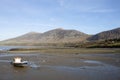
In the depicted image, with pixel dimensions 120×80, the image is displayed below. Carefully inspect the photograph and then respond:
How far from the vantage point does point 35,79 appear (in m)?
20.7

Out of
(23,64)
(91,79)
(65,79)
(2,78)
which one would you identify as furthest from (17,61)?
(91,79)

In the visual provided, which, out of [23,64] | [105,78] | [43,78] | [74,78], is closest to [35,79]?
[43,78]

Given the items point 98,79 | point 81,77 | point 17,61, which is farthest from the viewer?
point 17,61

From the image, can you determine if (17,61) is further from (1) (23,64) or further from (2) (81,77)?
(2) (81,77)

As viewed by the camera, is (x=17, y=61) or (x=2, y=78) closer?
(x=2, y=78)

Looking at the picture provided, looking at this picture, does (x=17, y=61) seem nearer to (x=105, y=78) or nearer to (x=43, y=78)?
(x=43, y=78)

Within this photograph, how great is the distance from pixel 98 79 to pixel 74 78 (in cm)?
243

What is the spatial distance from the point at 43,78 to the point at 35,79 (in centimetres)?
96

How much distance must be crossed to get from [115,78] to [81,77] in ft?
11.0

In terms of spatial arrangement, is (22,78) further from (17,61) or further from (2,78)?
(17,61)

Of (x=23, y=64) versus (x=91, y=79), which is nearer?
(x=91, y=79)

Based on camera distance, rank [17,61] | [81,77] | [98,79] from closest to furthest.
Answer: [98,79] < [81,77] < [17,61]

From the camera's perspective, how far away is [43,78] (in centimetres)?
2128

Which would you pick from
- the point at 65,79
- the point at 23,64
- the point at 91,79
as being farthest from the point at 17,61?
the point at 91,79
